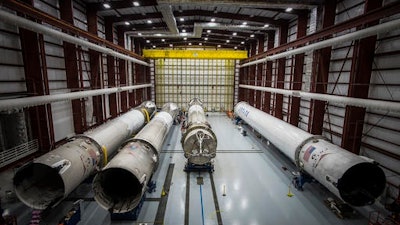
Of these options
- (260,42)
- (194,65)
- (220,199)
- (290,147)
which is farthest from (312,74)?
(194,65)

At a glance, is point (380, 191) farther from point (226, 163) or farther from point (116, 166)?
point (116, 166)

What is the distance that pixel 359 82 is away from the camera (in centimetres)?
884

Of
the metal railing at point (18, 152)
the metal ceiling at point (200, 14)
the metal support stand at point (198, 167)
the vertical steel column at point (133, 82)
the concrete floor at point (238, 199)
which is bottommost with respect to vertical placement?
the concrete floor at point (238, 199)

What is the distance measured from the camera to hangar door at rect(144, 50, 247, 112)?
27875 mm

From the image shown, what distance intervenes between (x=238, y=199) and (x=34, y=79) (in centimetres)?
1008

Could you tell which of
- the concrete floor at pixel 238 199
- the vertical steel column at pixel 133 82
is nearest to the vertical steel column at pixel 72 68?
the concrete floor at pixel 238 199

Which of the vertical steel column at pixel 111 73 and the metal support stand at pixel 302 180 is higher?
the vertical steel column at pixel 111 73

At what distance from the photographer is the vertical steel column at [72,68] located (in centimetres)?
1136

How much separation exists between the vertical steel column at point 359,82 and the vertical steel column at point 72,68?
1298cm

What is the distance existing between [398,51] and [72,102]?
15367mm

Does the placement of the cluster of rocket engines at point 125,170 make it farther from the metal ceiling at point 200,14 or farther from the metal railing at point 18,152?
the metal ceiling at point 200,14

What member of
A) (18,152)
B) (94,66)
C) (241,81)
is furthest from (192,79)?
(18,152)

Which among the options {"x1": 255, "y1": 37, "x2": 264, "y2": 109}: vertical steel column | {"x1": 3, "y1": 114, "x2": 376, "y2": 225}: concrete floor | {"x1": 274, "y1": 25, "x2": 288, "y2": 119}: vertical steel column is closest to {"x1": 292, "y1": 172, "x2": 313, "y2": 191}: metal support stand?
{"x1": 3, "y1": 114, "x2": 376, "y2": 225}: concrete floor

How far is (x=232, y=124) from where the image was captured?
22.0 meters
